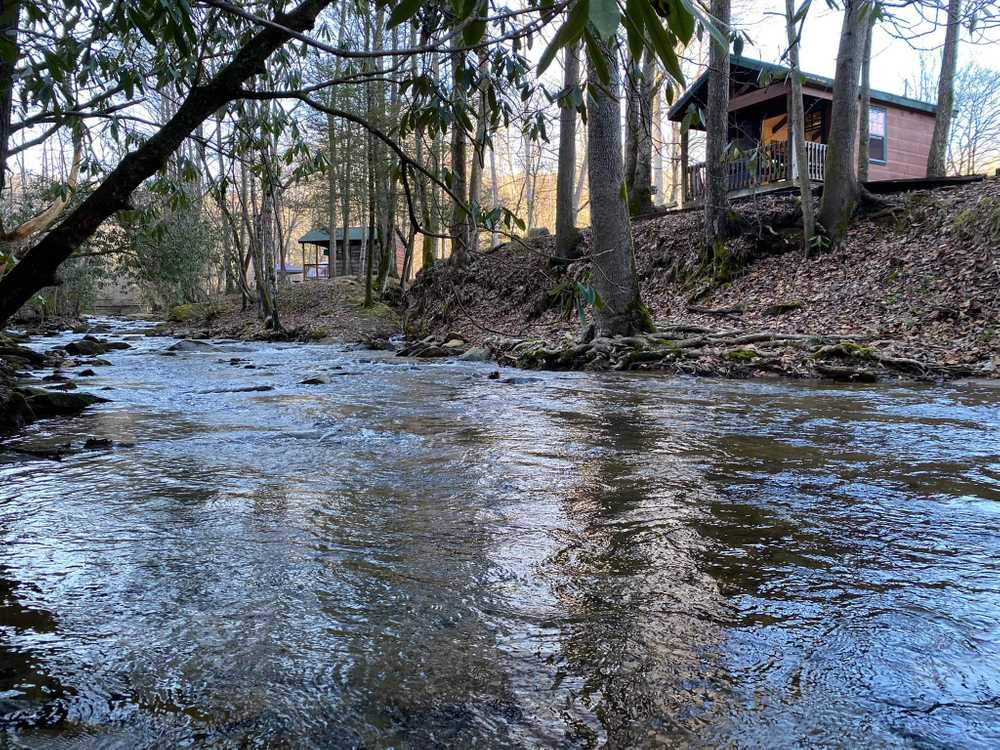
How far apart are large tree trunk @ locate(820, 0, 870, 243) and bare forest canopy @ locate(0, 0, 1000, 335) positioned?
4 cm

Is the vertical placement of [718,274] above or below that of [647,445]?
above

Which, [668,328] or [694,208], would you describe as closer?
[668,328]

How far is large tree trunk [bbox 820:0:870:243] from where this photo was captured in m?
13.0

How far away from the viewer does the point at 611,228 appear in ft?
35.4

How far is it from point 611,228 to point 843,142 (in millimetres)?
6001

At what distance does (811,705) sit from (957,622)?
78cm

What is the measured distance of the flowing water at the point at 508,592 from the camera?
172 centimetres

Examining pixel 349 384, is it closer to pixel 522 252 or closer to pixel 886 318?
pixel 886 318

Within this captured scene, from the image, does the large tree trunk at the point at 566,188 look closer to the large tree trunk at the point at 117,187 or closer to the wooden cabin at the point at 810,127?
the wooden cabin at the point at 810,127

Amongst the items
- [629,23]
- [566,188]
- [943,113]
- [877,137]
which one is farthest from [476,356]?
[877,137]

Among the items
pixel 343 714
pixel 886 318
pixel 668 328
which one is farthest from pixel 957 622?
pixel 886 318

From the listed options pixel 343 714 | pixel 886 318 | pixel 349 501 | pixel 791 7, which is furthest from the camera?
pixel 791 7

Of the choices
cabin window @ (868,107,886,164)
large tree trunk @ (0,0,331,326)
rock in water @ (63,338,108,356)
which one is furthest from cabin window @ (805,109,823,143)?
large tree trunk @ (0,0,331,326)

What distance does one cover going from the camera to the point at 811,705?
1.75 m
